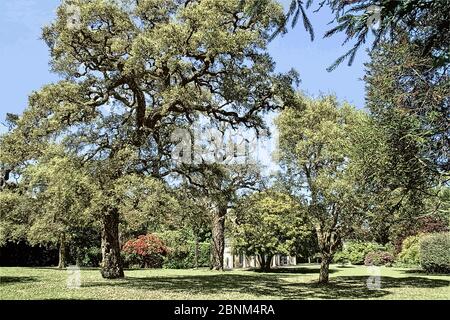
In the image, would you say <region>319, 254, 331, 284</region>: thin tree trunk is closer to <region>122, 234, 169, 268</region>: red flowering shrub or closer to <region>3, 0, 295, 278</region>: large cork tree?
<region>3, 0, 295, 278</region>: large cork tree

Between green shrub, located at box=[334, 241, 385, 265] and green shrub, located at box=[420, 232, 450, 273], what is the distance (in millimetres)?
16992

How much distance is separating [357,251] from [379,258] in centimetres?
539

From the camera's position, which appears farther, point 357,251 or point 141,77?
point 357,251

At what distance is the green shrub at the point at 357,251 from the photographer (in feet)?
170

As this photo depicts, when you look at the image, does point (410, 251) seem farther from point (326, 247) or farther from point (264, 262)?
point (326, 247)

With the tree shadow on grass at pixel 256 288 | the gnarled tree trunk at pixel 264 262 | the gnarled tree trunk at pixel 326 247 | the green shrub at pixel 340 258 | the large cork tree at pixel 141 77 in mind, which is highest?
the large cork tree at pixel 141 77

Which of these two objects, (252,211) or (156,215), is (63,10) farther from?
(252,211)

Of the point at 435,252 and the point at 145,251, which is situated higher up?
the point at 435,252

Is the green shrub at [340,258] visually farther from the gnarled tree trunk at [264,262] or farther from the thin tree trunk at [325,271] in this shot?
the thin tree trunk at [325,271]

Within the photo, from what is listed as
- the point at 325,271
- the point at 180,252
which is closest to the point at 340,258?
the point at 180,252

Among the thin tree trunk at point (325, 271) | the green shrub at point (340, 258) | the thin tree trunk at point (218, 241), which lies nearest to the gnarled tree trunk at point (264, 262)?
the thin tree trunk at point (218, 241)

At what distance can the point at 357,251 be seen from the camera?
175 ft

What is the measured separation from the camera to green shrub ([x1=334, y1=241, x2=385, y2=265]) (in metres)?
52.0

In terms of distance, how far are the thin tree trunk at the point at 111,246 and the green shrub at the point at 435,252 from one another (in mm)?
22282
